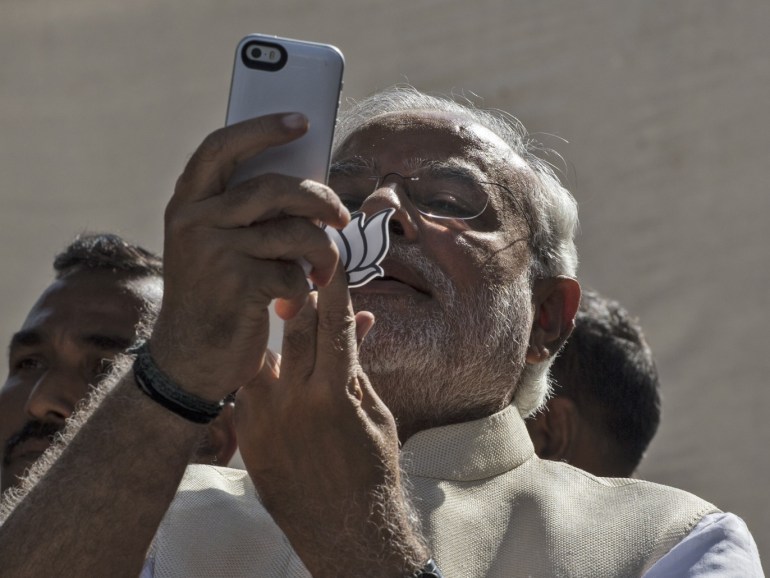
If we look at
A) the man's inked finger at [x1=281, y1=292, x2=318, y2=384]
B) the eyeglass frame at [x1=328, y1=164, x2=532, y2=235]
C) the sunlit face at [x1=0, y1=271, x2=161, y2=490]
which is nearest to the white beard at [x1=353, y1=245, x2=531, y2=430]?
the eyeglass frame at [x1=328, y1=164, x2=532, y2=235]

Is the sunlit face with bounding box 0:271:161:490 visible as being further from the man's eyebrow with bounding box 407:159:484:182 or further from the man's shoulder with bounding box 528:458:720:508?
the man's shoulder with bounding box 528:458:720:508

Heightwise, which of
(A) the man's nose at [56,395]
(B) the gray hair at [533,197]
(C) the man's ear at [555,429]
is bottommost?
(C) the man's ear at [555,429]

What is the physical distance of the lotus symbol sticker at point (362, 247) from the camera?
204 centimetres

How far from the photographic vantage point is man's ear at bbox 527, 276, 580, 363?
2.91 m

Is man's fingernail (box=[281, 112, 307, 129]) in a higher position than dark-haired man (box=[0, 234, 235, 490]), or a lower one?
higher

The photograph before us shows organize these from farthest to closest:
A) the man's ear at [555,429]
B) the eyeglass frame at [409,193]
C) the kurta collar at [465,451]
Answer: the man's ear at [555,429], the eyeglass frame at [409,193], the kurta collar at [465,451]

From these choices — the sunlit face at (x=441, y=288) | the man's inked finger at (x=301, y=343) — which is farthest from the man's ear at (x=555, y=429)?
the man's inked finger at (x=301, y=343)

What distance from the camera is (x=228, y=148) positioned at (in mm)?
1706

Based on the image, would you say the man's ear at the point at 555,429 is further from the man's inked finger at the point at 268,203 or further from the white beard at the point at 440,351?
the man's inked finger at the point at 268,203

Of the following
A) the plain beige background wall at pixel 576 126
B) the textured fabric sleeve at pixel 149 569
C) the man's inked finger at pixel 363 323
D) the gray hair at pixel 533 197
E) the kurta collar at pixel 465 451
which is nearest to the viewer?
the man's inked finger at pixel 363 323

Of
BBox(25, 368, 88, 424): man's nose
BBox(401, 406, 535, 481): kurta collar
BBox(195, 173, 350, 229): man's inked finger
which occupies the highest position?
BBox(195, 173, 350, 229): man's inked finger

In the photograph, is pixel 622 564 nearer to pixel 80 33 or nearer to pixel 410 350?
pixel 410 350

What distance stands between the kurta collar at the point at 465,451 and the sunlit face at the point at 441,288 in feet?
0.27

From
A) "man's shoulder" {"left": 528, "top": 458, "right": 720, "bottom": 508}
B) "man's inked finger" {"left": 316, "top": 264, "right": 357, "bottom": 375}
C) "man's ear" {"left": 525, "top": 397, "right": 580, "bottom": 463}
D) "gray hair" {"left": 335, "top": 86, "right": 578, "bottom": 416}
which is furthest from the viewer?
"man's ear" {"left": 525, "top": 397, "right": 580, "bottom": 463}
